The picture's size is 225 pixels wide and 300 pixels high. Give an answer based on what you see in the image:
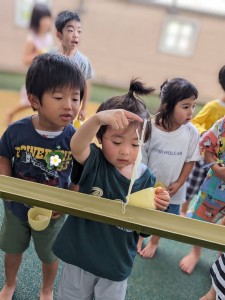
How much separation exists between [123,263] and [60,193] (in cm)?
33

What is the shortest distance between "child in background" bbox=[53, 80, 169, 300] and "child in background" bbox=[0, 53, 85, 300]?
148 millimetres

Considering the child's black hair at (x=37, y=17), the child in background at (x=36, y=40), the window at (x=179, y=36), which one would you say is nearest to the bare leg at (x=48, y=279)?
the child in background at (x=36, y=40)

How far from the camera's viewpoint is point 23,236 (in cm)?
113

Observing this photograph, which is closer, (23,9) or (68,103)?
(68,103)

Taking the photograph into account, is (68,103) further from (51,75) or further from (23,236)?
(23,236)

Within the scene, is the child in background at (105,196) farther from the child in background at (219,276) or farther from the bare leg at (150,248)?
the bare leg at (150,248)

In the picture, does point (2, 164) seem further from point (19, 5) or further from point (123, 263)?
point (19, 5)

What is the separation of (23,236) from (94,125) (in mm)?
590

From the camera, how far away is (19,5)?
172 inches

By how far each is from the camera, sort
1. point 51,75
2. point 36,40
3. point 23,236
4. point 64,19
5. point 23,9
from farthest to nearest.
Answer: point 23,9
point 36,40
point 64,19
point 23,236
point 51,75

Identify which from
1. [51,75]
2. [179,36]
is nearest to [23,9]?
[179,36]

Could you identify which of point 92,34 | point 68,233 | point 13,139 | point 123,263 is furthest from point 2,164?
point 92,34

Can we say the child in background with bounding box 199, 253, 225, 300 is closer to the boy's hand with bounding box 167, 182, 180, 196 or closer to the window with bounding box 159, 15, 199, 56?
the boy's hand with bounding box 167, 182, 180, 196

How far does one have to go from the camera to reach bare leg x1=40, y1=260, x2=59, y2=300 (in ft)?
3.97
